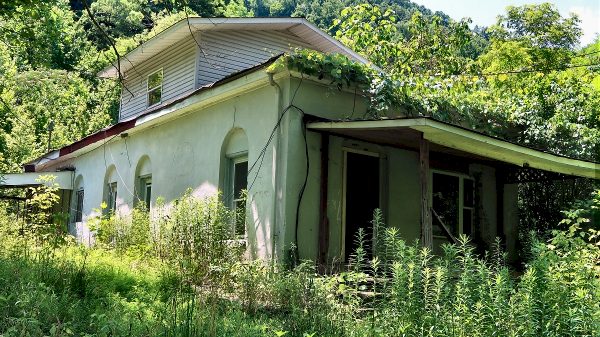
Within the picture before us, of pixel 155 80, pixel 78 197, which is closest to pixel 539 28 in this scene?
pixel 155 80

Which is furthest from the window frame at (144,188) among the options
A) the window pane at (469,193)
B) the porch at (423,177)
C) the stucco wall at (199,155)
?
the window pane at (469,193)

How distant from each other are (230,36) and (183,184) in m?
5.17

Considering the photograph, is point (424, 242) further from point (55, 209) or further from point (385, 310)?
point (55, 209)

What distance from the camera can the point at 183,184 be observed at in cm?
1242

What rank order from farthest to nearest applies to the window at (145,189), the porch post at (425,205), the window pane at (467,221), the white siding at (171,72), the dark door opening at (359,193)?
the white siding at (171,72) → the window at (145,189) → the window pane at (467,221) → the dark door opening at (359,193) → the porch post at (425,205)

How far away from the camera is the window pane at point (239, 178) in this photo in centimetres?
1110

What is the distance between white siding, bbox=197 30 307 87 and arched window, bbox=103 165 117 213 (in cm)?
390

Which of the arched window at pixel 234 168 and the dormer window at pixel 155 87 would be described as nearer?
the arched window at pixel 234 168

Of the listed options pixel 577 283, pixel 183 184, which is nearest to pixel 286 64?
pixel 183 184

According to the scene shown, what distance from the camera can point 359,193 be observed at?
10.9m

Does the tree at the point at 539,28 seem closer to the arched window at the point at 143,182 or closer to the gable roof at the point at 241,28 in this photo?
the gable roof at the point at 241,28

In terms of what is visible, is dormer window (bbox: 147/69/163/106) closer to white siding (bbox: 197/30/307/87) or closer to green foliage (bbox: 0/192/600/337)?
white siding (bbox: 197/30/307/87)

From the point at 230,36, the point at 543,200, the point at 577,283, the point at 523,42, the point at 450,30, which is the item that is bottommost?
the point at 577,283

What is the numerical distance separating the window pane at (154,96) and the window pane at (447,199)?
29.2 feet
